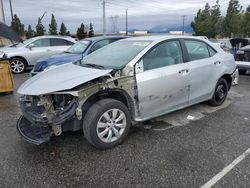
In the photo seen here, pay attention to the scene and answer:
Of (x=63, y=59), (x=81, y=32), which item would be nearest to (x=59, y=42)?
(x=63, y=59)

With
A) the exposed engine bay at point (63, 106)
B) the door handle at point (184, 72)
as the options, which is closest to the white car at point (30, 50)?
the exposed engine bay at point (63, 106)

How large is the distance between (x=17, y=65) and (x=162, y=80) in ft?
26.6

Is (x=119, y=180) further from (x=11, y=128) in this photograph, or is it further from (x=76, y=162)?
(x=11, y=128)

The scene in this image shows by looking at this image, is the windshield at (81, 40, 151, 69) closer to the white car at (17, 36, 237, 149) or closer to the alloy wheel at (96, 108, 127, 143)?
the white car at (17, 36, 237, 149)

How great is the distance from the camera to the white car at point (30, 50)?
9.77m

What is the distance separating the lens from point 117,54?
4.05 metres

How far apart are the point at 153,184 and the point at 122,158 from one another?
0.65 meters

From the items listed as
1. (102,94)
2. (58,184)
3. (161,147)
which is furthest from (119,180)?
(102,94)

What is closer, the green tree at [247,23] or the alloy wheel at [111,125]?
the alloy wheel at [111,125]

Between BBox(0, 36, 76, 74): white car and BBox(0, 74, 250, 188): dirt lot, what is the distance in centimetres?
624

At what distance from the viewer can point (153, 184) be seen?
2566 millimetres

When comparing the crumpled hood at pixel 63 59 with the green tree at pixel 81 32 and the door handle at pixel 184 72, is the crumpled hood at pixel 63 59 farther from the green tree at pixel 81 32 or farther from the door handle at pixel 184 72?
the green tree at pixel 81 32

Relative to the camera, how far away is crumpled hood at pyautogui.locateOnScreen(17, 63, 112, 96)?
3.02 meters

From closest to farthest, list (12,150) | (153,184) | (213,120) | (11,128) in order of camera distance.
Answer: (153,184)
(12,150)
(11,128)
(213,120)
